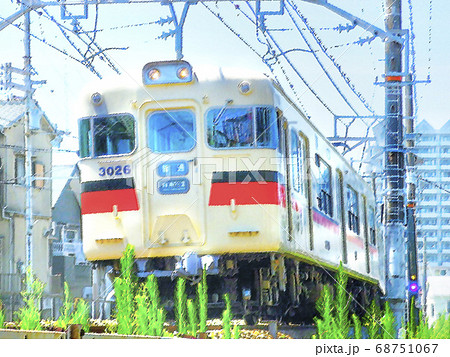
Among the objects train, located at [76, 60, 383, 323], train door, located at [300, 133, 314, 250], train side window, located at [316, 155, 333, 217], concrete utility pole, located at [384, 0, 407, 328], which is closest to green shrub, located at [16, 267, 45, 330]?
train, located at [76, 60, 383, 323]

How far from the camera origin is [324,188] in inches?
392

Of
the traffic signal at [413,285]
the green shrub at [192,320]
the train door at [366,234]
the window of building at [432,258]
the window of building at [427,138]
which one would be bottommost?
the green shrub at [192,320]

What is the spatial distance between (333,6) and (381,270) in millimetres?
6037

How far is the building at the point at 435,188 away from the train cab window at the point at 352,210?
667 mm

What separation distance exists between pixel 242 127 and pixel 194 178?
0.55 meters

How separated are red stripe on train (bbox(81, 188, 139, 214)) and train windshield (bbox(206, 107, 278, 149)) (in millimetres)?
A: 750

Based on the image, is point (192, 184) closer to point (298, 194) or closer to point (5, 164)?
point (298, 194)

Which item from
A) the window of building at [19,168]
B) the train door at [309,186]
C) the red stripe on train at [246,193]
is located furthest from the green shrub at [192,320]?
the window of building at [19,168]

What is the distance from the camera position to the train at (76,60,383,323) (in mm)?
8312

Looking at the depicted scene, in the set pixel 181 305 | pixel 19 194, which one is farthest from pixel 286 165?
pixel 19 194

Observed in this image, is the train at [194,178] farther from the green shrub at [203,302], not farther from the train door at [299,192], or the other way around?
the green shrub at [203,302]

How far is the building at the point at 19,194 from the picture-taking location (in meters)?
12.1

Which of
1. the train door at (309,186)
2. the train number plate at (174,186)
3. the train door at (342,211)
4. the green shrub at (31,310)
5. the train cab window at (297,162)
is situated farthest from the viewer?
the train door at (342,211)

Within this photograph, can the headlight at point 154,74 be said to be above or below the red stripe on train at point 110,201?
above
